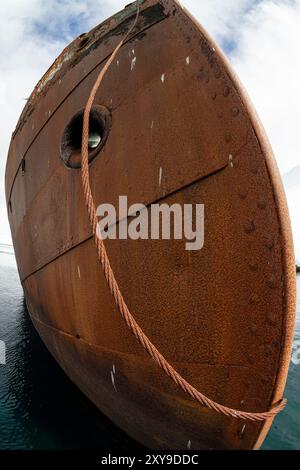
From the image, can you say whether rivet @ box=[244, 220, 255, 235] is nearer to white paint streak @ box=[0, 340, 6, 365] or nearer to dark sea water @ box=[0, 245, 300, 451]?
dark sea water @ box=[0, 245, 300, 451]

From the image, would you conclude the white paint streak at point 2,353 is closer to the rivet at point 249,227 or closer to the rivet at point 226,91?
the rivet at point 249,227

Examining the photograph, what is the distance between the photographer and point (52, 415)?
3.32 m

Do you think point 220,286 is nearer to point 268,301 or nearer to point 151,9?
point 268,301

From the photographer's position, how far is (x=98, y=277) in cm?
231

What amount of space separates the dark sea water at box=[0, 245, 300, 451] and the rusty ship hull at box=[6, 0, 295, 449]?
0.46 metres

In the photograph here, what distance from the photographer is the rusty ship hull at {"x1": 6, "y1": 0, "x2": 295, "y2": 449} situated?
1.52 m

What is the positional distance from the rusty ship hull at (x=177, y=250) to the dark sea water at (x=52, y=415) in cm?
46

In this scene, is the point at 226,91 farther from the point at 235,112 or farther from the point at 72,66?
the point at 72,66

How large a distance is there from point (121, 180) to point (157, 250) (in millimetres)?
643

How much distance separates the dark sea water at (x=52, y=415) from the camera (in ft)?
9.43

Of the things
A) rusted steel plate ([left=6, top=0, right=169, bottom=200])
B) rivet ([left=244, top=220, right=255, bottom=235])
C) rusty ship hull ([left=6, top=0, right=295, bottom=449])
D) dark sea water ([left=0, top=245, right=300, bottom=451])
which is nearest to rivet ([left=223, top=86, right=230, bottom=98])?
rusty ship hull ([left=6, top=0, right=295, bottom=449])
